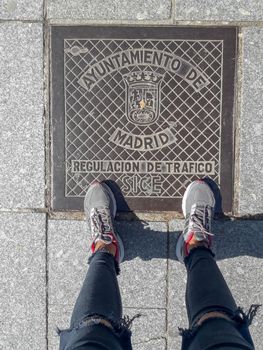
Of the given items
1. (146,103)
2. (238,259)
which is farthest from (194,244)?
(146,103)

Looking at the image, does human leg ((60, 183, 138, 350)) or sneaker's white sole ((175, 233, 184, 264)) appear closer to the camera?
human leg ((60, 183, 138, 350))

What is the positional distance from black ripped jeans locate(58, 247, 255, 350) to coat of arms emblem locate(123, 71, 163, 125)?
91 cm

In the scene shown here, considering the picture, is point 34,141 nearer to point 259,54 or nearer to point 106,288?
point 106,288

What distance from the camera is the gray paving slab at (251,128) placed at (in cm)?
272

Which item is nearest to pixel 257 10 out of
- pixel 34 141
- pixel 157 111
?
pixel 157 111

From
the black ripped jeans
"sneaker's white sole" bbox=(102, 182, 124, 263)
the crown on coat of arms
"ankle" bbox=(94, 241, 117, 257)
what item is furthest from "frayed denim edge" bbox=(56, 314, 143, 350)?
the crown on coat of arms

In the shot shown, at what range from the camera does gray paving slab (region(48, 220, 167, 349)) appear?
9.34 feet

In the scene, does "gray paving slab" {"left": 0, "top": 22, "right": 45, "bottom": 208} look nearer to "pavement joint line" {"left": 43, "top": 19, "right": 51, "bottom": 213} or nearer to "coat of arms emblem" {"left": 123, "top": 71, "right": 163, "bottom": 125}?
"pavement joint line" {"left": 43, "top": 19, "right": 51, "bottom": 213}

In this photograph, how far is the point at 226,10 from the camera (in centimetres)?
271

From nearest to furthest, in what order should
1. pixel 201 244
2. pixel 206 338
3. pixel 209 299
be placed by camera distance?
pixel 206 338 → pixel 209 299 → pixel 201 244

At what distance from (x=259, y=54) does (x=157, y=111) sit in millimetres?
676

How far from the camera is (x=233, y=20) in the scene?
2717 mm

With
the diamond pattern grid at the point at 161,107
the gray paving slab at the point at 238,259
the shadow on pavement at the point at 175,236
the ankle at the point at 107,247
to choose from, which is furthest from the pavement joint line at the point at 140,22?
the ankle at the point at 107,247

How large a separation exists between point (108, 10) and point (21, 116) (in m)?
0.81
